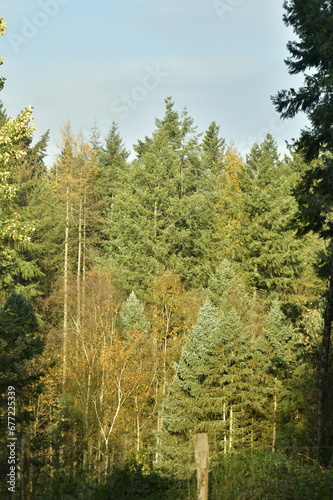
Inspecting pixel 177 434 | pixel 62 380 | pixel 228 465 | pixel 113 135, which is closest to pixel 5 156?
pixel 228 465

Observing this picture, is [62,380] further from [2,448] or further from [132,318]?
[2,448]

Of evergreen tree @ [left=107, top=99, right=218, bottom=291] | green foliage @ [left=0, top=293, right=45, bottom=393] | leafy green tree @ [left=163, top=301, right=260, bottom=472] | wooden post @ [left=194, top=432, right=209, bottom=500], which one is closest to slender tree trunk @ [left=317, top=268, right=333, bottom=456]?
wooden post @ [left=194, top=432, right=209, bottom=500]

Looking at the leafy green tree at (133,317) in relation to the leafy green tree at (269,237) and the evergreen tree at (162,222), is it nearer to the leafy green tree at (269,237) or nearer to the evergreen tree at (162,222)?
the evergreen tree at (162,222)

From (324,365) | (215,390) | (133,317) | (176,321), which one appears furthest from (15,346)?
(176,321)

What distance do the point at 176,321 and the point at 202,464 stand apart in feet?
106

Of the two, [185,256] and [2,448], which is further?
[185,256]

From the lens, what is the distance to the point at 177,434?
1080 inches

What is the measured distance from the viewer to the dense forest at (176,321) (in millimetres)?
12156

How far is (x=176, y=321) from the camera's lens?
40.5 meters

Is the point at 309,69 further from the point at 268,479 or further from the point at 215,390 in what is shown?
the point at 215,390

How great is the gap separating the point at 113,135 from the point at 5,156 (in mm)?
58542

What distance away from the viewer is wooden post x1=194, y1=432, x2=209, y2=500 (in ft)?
27.0

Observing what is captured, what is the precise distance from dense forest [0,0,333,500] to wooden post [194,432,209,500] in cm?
93

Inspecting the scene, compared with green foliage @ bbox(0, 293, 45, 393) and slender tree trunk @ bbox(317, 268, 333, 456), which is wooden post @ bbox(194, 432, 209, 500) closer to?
slender tree trunk @ bbox(317, 268, 333, 456)
